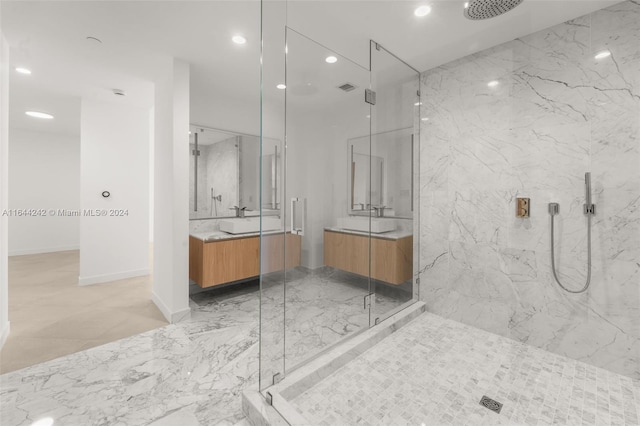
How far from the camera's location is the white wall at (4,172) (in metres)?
Result: 2.02

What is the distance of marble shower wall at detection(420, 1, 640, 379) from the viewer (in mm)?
1847

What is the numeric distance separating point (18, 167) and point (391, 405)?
10.8ft

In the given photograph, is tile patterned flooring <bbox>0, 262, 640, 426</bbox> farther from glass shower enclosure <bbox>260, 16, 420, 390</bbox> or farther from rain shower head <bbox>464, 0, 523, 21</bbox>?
rain shower head <bbox>464, 0, 523, 21</bbox>

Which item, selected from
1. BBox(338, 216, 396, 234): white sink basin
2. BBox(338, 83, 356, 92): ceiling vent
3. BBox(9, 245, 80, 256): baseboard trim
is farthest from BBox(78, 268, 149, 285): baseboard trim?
BBox(338, 83, 356, 92): ceiling vent

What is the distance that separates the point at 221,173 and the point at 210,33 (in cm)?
162

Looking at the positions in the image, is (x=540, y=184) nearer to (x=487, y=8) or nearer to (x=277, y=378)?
(x=487, y=8)

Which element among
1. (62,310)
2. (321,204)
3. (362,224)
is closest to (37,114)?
(62,310)

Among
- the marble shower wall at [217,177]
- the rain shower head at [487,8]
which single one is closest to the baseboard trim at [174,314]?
A: the marble shower wall at [217,177]

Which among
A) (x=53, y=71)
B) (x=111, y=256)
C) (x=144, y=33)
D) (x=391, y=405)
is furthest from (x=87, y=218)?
(x=391, y=405)

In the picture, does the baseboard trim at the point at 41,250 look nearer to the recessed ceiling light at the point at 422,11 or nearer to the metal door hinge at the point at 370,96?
the metal door hinge at the point at 370,96

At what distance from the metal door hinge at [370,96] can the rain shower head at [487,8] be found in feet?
2.58

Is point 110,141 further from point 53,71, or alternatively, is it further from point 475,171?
point 475,171

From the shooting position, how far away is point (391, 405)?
1576mm

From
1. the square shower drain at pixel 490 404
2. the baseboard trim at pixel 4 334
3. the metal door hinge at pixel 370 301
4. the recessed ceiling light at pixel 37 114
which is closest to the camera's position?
the square shower drain at pixel 490 404
